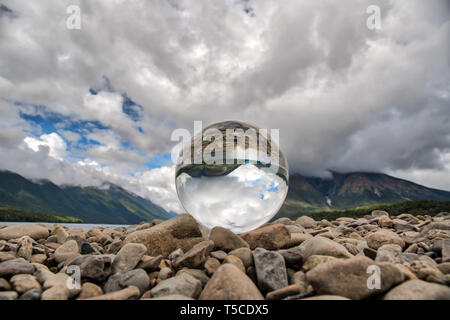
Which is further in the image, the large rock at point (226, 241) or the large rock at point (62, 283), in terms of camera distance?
the large rock at point (226, 241)

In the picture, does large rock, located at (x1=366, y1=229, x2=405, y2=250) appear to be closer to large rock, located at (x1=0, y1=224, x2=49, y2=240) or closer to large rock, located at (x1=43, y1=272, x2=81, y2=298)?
large rock, located at (x1=43, y1=272, x2=81, y2=298)

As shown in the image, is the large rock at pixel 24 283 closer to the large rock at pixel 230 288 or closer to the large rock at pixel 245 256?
the large rock at pixel 230 288

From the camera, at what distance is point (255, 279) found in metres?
3.17

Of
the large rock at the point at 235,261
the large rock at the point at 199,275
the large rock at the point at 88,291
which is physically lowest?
the large rock at the point at 88,291

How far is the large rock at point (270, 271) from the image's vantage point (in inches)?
114

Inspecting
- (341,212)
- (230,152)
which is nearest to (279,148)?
(230,152)

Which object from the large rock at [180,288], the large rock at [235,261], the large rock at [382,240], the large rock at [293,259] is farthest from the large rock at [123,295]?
the large rock at [382,240]

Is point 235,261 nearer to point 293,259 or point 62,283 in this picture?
point 293,259

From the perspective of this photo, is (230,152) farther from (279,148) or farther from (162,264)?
(162,264)

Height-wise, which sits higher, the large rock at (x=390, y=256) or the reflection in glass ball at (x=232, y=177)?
the reflection in glass ball at (x=232, y=177)

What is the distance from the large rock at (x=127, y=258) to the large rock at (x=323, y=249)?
251 cm

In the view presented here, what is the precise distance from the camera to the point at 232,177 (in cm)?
441

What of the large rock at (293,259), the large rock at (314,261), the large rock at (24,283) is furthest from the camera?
the large rock at (293,259)
